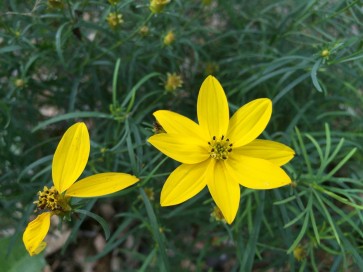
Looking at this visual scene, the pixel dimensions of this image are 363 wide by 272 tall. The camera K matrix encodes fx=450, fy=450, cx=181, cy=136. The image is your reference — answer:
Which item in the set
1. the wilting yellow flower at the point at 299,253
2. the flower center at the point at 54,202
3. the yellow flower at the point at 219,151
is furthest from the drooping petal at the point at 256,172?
the wilting yellow flower at the point at 299,253

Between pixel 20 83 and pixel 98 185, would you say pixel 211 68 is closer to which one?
pixel 20 83

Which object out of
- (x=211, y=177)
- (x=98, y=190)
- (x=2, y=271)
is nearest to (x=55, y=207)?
(x=98, y=190)

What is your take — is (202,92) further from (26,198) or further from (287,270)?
(287,270)

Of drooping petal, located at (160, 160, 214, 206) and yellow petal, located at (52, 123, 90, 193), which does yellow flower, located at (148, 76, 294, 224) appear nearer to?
drooping petal, located at (160, 160, 214, 206)

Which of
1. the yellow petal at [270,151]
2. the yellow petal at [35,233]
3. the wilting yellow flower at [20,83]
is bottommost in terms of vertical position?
the yellow petal at [35,233]

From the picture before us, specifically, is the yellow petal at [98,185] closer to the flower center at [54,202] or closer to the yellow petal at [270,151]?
the flower center at [54,202]

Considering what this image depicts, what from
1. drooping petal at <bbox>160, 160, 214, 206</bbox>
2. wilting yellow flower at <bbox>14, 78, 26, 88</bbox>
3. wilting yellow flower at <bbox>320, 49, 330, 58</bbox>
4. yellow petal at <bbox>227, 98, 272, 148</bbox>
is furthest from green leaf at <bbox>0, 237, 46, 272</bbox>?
wilting yellow flower at <bbox>320, 49, 330, 58</bbox>

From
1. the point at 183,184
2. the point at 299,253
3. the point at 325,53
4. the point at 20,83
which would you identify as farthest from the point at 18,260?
the point at 325,53
